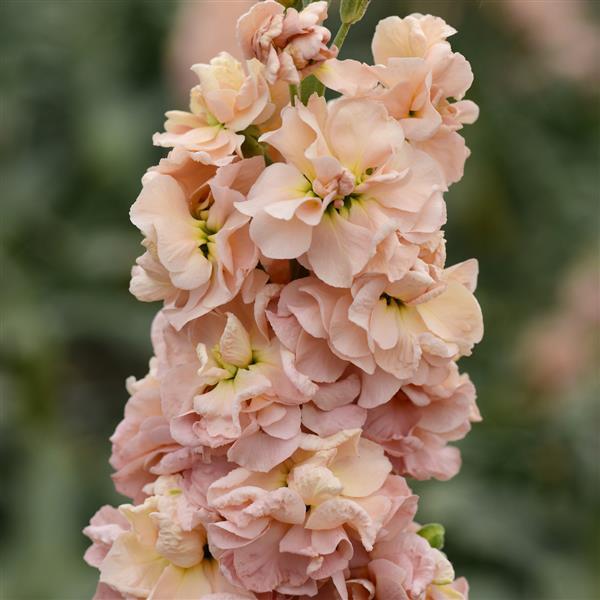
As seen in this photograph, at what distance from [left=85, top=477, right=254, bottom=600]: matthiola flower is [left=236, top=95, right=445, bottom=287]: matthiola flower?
1.00ft

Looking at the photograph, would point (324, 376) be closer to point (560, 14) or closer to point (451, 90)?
point (451, 90)

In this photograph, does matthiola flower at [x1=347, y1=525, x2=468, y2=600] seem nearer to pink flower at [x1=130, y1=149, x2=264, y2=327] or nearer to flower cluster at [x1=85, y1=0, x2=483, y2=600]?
flower cluster at [x1=85, y1=0, x2=483, y2=600]

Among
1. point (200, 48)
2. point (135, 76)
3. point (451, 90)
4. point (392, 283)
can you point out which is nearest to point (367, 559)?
point (392, 283)

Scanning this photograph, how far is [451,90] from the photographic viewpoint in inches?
50.4

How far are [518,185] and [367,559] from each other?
3749mm

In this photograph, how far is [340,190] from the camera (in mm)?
1205

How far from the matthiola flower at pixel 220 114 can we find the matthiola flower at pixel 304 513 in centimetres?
32

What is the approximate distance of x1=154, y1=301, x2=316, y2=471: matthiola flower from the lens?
4.00 feet

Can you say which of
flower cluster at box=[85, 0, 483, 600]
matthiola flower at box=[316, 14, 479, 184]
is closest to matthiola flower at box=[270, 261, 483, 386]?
flower cluster at box=[85, 0, 483, 600]

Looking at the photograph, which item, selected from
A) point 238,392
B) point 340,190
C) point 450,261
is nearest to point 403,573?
point 238,392

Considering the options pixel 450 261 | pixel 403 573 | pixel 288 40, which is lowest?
pixel 450 261

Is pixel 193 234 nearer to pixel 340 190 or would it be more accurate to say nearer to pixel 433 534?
pixel 340 190

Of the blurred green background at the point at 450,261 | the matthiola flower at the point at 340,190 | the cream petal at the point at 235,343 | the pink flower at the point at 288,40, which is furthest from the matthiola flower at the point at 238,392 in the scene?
the blurred green background at the point at 450,261

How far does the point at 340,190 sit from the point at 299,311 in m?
0.13
